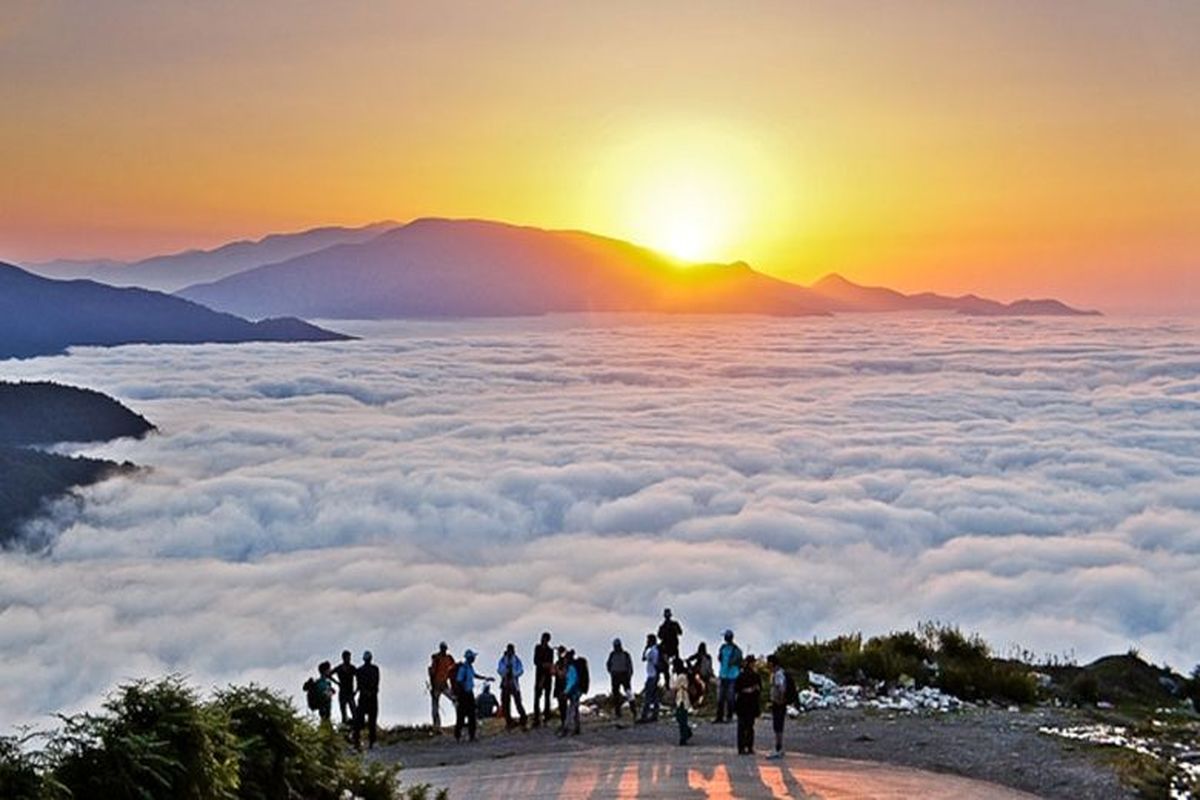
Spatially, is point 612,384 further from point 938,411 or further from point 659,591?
point 659,591

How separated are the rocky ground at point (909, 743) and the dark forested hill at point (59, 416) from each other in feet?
293

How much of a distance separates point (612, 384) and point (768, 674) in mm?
161471

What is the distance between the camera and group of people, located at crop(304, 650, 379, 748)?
16.6m

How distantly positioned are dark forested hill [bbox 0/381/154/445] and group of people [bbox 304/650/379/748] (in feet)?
289

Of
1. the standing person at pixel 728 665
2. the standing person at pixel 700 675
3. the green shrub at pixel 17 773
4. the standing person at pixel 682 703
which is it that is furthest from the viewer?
the standing person at pixel 700 675

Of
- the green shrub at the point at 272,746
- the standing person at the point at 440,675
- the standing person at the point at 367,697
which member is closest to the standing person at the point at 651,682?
the standing person at the point at 440,675

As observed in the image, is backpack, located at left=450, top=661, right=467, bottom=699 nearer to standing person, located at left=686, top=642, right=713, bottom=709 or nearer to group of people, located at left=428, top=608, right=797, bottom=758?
group of people, located at left=428, top=608, right=797, bottom=758

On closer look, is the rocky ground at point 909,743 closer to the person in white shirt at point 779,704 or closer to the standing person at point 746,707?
the standing person at point 746,707

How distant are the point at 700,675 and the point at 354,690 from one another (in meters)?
5.11

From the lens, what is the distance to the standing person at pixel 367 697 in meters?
17.2

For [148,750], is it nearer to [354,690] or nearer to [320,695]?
[320,695]

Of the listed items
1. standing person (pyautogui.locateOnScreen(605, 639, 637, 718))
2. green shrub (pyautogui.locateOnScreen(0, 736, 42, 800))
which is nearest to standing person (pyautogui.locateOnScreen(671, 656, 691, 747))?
standing person (pyautogui.locateOnScreen(605, 639, 637, 718))

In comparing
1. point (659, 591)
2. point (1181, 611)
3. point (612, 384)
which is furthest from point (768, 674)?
point (612, 384)

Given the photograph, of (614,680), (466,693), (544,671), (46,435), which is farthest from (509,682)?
(46,435)
